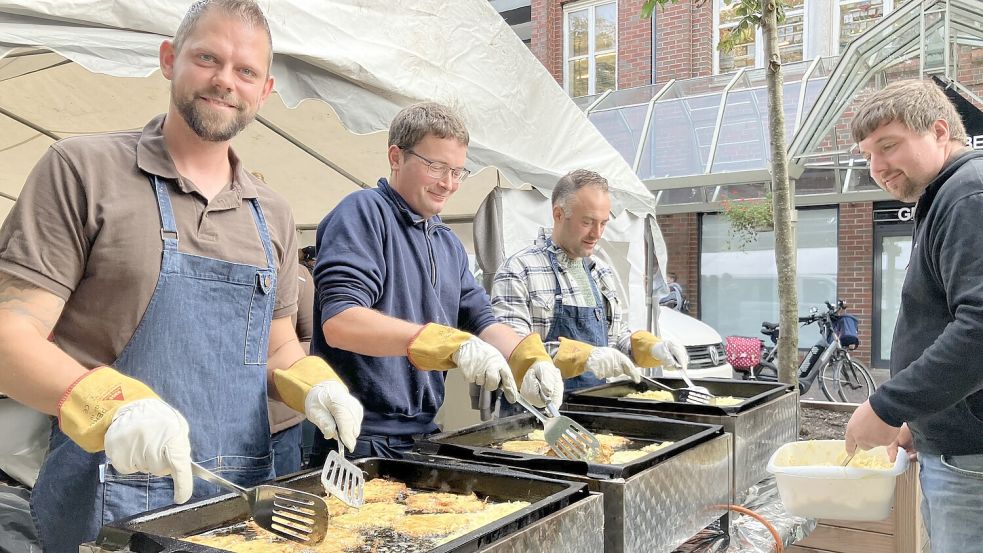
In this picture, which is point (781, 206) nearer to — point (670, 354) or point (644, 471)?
point (670, 354)

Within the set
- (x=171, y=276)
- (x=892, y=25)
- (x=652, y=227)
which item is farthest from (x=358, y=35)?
(x=892, y=25)

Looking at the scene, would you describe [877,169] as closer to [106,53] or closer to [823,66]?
[106,53]

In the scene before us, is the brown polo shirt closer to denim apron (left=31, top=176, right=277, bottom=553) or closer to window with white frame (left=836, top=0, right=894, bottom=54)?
denim apron (left=31, top=176, right=277, bottom=553)

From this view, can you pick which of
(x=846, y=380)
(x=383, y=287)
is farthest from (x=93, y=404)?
(x=846, y=380)

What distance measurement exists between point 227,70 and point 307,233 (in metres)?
5.05

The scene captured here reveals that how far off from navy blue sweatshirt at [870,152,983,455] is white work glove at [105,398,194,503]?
1723 millimetres

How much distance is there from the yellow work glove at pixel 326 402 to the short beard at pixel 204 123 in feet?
1.76

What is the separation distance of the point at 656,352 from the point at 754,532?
0.98 m

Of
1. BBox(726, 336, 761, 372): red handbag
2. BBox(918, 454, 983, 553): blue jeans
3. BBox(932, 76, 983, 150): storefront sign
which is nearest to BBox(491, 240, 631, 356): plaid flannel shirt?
BBox(918, 454, 983, 553): blue jeans

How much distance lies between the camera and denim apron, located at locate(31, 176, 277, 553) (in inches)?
55.7

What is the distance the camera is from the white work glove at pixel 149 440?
113 centimetres

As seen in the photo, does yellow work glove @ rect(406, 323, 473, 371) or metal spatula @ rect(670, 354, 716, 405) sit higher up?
yellow work glove @ rect(406, 323, 473, 371)

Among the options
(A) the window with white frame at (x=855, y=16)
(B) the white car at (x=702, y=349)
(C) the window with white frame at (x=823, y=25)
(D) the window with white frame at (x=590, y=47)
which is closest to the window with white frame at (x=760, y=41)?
(C) the window with white frame at (x=823, y=25)

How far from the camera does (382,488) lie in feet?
5.23
